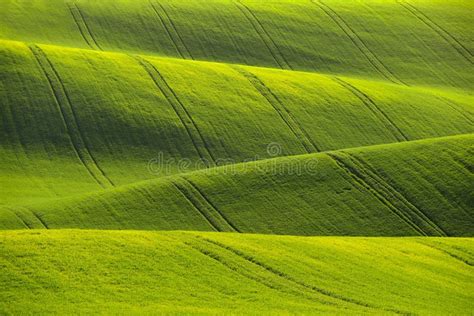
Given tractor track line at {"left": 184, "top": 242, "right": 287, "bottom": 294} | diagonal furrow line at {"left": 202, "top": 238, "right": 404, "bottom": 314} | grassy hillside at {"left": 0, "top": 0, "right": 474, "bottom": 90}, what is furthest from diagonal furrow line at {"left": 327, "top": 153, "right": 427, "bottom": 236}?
grassy hillside at {"left": 0, "top": 0, "right": 474, "bottom": 90}

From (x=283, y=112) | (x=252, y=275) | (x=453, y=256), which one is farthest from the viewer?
(x=283, y=112)

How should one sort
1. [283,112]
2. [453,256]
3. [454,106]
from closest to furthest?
[453,256]
[283,112]
[454,106]

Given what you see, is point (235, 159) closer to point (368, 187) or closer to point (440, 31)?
point (368, 187)

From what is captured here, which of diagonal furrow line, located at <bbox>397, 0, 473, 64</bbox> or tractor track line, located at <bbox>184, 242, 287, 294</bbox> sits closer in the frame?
tractor track line, located at <bbox>184, 242, 287, 294</bbox>

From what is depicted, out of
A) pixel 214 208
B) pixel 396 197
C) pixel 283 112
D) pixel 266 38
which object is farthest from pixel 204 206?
pixel 266 38

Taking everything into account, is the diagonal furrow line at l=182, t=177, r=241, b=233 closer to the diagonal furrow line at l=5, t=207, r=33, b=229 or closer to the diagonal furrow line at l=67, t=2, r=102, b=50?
the diagonal furrow line at l=5, t=207, r=33, b=229

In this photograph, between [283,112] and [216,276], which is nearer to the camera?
[216,276]

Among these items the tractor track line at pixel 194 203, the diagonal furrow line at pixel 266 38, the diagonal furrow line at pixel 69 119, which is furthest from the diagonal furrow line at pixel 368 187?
the diagonal furrow line at pixel 266 38

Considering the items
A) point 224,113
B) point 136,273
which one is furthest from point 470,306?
point 224,113
